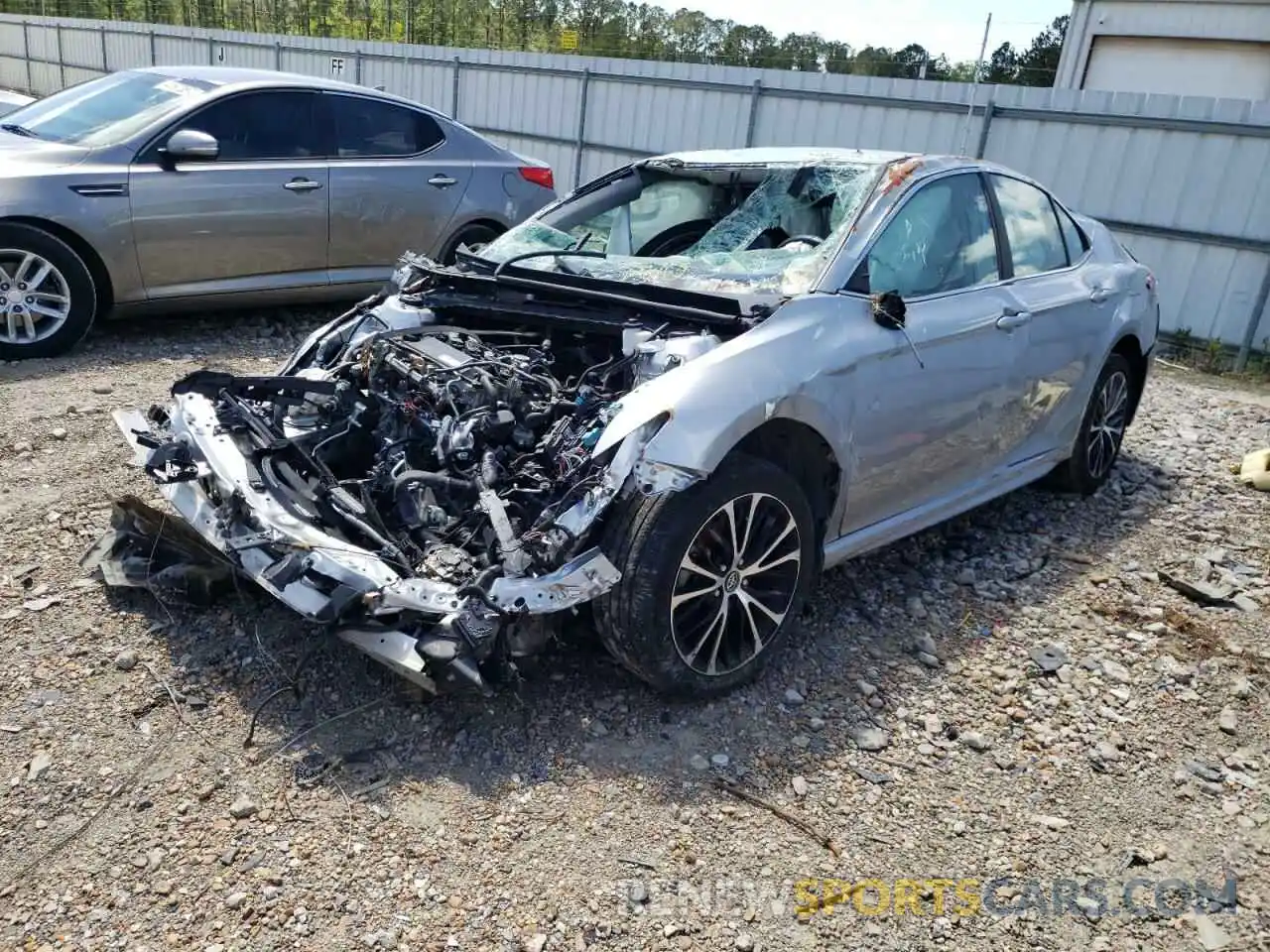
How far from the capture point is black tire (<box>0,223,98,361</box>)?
19.4 ft

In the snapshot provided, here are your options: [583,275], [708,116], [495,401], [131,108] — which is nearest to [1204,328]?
[708,116]

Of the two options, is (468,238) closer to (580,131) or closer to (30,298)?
Answer: (30,298)

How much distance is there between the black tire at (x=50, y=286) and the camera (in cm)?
591

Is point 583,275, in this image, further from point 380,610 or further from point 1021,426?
point 1021,426

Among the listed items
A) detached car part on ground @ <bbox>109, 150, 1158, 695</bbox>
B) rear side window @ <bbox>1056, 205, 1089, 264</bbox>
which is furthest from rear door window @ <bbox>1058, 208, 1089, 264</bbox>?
detached car part on ground @ <bbox>109, 150, 1158, 695</bbox>

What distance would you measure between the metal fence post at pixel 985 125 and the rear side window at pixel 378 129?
5629mm

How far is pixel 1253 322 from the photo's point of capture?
367 inches

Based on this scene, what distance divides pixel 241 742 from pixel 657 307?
1.95 meters

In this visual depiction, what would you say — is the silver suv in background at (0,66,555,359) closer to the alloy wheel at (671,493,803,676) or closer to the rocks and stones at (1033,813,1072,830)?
the alloy wheel at (671,493,803,676)

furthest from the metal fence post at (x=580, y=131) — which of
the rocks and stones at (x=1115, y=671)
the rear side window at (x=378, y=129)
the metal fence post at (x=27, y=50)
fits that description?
the metal fence post at (x=27, y=50)

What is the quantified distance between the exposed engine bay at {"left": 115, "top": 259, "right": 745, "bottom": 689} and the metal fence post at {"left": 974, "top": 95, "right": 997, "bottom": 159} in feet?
25.5

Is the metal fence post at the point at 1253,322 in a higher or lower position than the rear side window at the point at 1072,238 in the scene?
lower

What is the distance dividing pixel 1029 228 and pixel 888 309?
153 cm

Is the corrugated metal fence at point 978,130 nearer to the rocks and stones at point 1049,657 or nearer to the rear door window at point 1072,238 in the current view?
the rear door window at point 1072,238
